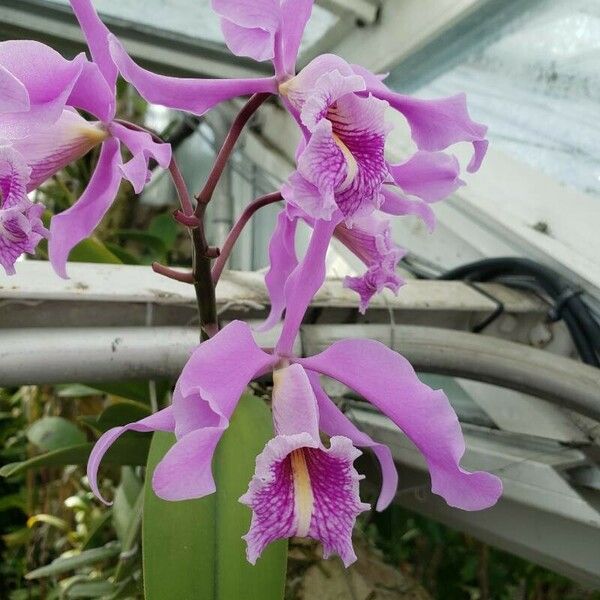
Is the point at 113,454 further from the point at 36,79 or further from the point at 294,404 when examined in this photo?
the point at 36,79

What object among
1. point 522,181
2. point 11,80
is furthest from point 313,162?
point 522,181

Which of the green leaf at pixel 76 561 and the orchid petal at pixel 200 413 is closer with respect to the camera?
the orchid petal at pixel 200 413

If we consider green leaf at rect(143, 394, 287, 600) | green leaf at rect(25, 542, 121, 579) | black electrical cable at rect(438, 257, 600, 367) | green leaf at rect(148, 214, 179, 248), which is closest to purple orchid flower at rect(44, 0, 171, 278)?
green leaf at rect(143, 394, 287, 600)

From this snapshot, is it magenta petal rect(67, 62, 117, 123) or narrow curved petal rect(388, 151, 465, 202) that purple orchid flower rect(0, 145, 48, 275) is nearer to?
magenta petal rect(67, 62, 117, 123)

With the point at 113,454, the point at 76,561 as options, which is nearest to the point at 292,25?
the point at 113,454

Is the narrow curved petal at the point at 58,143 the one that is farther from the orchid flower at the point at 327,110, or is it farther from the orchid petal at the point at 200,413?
the orchid petal at the point at 200,413

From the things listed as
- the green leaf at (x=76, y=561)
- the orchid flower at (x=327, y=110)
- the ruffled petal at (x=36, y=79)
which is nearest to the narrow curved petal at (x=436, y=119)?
the orchid flower at (x=327, y=110)
